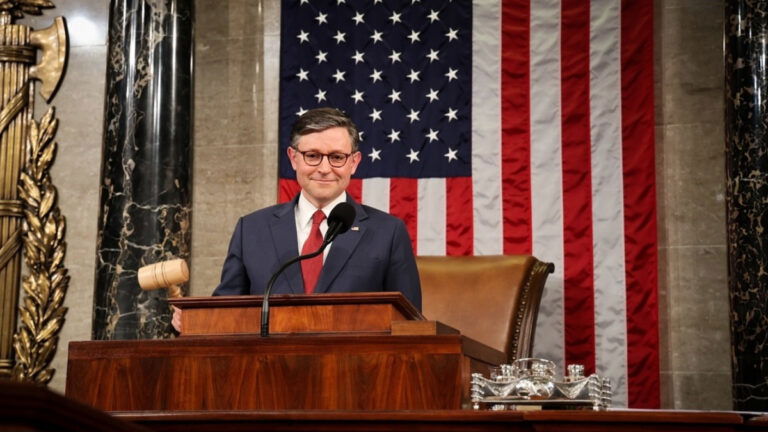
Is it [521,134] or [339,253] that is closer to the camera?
[339,253]

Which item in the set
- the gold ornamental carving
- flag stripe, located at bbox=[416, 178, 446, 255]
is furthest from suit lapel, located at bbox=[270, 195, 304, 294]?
the gold ornamental carving

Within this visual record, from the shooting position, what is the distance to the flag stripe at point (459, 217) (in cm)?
742

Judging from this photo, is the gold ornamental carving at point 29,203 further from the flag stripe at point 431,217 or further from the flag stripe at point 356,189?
the flag stripe at point 431,217

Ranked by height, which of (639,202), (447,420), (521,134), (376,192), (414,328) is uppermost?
(521,134)

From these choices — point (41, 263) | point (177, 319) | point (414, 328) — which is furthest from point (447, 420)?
point (41, 263)

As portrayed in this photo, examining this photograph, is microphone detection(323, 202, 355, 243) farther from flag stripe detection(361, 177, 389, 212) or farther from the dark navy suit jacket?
flag stripe detection(361, 177, 389, 212)

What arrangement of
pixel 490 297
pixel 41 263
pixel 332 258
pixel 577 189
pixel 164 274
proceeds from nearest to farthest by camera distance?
pixel 164 274, pixel 332 258, pixel 490 297, pixel 577 189, pixel 41 263

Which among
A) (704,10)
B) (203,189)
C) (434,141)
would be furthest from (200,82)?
(704,10)

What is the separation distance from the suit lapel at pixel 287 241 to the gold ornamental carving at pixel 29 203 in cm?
408

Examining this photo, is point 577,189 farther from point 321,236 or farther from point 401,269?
point 321,236

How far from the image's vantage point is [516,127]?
7.45m

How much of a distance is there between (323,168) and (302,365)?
140 centimetres

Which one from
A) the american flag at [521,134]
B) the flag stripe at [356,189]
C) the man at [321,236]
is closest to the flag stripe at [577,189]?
the american flag at [521,134]

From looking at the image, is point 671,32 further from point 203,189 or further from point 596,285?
point 203,189
